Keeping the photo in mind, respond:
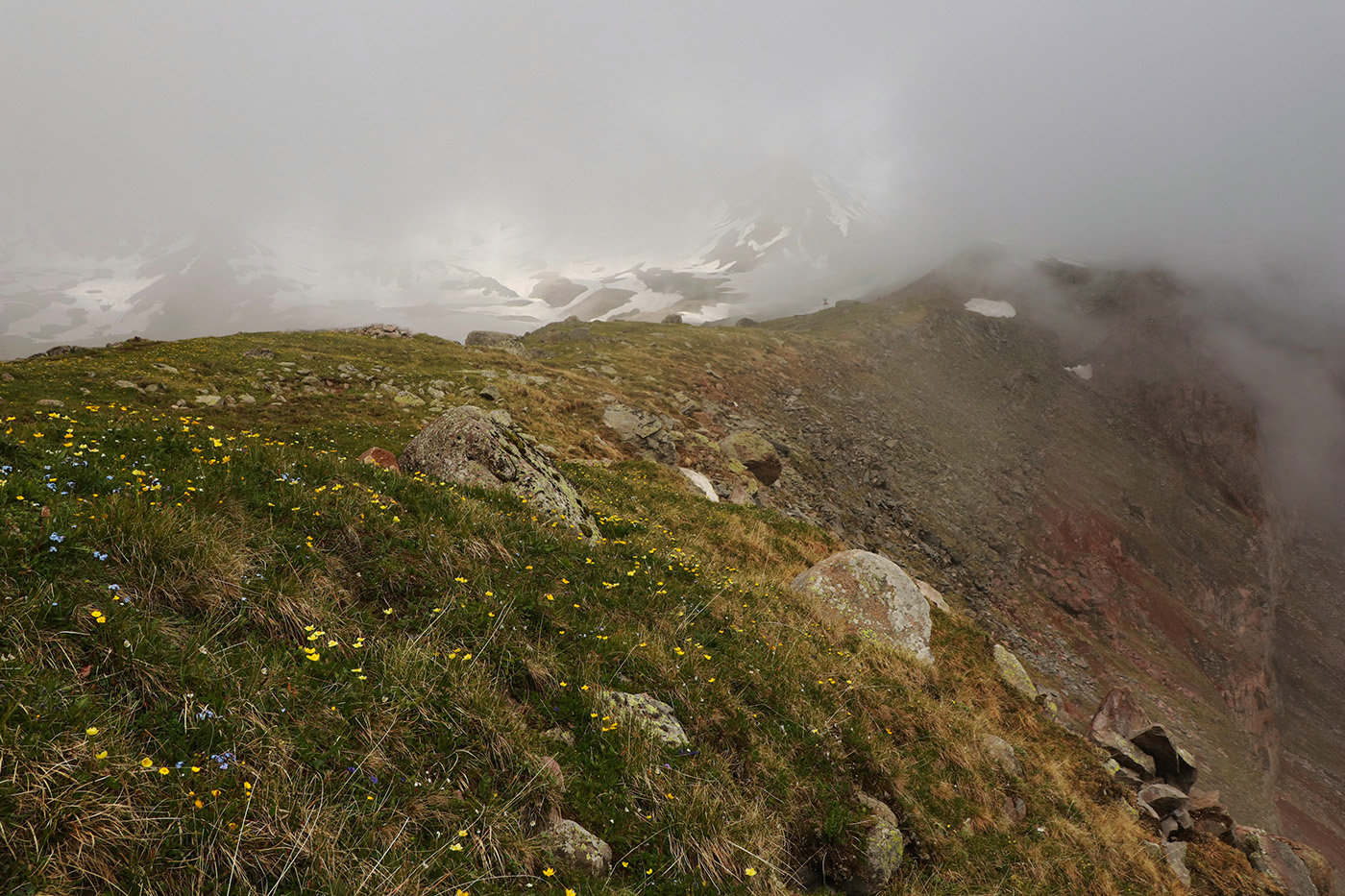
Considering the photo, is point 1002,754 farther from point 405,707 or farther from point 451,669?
point 405,707

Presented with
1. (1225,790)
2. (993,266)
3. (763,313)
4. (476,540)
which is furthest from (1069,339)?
(476,540)

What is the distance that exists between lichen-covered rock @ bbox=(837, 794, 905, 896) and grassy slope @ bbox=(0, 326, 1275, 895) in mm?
306

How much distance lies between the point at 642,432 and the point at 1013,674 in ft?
65.8

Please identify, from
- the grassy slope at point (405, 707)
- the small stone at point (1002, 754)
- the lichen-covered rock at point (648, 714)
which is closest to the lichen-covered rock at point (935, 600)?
the grassy slope at point (405, 707)

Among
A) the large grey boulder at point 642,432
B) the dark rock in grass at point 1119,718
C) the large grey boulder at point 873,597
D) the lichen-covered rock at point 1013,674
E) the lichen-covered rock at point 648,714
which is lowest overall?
the dark rock in grass at point 1119,718

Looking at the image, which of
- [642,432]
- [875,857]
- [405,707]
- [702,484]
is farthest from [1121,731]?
[405,707]

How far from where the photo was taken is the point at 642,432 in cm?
3114

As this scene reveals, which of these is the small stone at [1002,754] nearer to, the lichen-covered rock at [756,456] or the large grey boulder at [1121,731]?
the large grey boulder at [1121,731]

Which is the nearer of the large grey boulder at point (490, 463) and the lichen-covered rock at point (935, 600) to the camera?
the large grey boulder at point (490, 463)

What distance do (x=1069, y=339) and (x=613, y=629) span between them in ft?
396

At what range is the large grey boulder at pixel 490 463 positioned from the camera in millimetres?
12445

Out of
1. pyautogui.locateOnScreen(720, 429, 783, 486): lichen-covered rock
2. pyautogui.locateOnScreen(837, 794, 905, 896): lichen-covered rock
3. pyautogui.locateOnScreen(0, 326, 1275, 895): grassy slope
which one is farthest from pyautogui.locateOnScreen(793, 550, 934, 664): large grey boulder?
pyautogui.locateOnScreen(720, 429, 783, 486): lichen-covered rock

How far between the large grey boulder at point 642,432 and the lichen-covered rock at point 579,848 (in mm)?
23668

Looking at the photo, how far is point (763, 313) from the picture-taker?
138m
